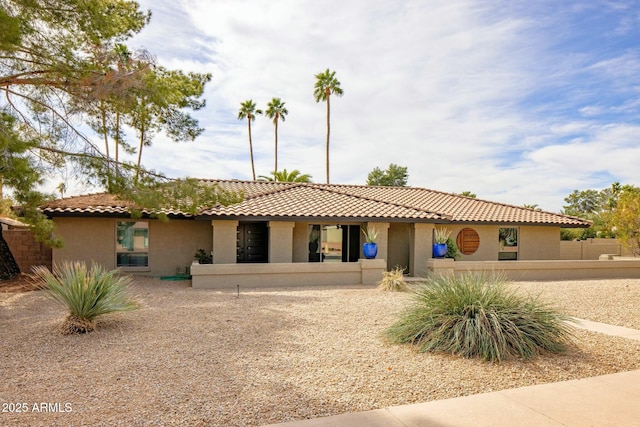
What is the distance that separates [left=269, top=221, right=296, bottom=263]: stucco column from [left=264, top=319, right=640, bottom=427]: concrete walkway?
12.6 metres

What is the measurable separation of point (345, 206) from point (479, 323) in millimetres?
12666

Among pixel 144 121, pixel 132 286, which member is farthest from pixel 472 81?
pixel 132 286

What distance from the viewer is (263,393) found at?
5316 millimetres

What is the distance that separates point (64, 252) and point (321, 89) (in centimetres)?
2921

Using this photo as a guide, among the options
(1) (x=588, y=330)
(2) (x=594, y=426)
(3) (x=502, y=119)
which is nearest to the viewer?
(2) (x=594, y=426)

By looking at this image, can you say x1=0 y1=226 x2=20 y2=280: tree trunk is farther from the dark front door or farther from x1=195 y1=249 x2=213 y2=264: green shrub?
the dark front door

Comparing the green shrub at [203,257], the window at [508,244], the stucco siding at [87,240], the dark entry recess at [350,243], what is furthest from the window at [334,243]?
the stucco siding at [87,240]

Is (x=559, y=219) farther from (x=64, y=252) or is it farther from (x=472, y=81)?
(x=64, y=252)

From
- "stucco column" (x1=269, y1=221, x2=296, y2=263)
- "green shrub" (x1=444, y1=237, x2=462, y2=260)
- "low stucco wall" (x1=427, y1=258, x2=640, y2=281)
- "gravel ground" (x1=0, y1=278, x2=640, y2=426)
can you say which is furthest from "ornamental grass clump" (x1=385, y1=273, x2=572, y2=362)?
"green shrub" (x1=444, y1=237, x2=462, y2=260)

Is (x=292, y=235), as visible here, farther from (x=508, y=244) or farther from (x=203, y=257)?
(x=508, y=244)

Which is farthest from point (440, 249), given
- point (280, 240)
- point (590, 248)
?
point (590, 248)

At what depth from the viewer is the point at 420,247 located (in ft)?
61.3

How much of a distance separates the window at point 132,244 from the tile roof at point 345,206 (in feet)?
3.46

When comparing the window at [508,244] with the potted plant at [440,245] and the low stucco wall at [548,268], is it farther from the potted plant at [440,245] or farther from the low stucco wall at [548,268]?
the potted plant at [440,245]
